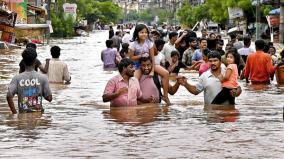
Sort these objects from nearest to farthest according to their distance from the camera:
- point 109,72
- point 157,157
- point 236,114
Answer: point 157,157
point 236,114
point 109,72

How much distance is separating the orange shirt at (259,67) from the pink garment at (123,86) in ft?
21.8

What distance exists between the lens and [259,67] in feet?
65.9

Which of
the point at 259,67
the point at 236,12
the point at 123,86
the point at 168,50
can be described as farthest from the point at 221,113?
the point at 236,12

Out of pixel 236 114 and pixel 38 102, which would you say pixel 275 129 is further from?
pixel 38 102

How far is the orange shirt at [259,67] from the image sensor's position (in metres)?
19.9

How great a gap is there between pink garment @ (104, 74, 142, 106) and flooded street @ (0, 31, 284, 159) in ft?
0.44

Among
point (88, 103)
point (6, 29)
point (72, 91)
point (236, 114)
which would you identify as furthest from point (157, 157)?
point (6, 29)

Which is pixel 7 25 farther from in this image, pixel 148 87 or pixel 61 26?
pixel 148 87

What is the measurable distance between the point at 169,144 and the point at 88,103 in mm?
6582

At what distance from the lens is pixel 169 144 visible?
402 inches

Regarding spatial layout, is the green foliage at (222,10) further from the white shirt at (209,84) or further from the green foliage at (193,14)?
the white shirt at (209,84)

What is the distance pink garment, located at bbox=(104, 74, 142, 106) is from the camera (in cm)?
1355

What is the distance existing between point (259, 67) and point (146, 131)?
9126mm

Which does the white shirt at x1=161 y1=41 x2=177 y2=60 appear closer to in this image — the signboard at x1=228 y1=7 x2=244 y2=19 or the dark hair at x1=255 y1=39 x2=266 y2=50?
the dark hair at x1=255 y1=39 x2=266 y2=50
